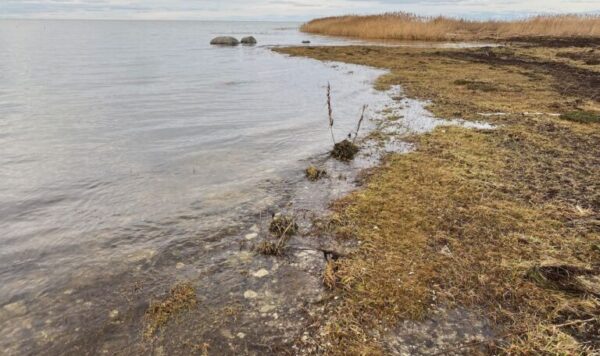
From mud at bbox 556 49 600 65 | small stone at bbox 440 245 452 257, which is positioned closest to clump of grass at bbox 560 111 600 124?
small stone at bbox 440 245 452 257

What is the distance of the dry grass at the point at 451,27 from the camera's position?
38.9 meters

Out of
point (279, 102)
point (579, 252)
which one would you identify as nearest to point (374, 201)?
point (579, 252)

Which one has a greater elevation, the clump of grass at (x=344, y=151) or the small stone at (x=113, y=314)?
the clump of grass at (x=344, y=151)

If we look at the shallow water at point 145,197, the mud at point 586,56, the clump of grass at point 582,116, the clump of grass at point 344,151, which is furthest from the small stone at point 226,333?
the mud at point 586,56

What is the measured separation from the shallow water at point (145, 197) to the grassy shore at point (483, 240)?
0.59m

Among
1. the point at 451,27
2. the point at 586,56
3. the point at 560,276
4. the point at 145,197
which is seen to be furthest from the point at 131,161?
the point at 451,27

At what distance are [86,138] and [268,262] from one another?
23.6 ft

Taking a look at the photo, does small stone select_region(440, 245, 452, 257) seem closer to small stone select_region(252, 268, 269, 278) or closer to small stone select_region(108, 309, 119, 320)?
small stone select_region(252, 268, 269, 278)

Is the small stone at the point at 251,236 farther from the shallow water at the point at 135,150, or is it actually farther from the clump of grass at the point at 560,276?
the clump of grass at the point at 560,276

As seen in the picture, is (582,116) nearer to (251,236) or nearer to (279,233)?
(279,233)

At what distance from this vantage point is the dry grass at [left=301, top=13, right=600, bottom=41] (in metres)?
38.9

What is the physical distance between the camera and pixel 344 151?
7.84 metres

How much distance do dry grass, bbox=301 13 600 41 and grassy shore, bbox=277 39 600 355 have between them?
3406 centimetres

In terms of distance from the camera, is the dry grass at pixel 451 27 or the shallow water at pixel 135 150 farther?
the dry grass at pixel 451 27
